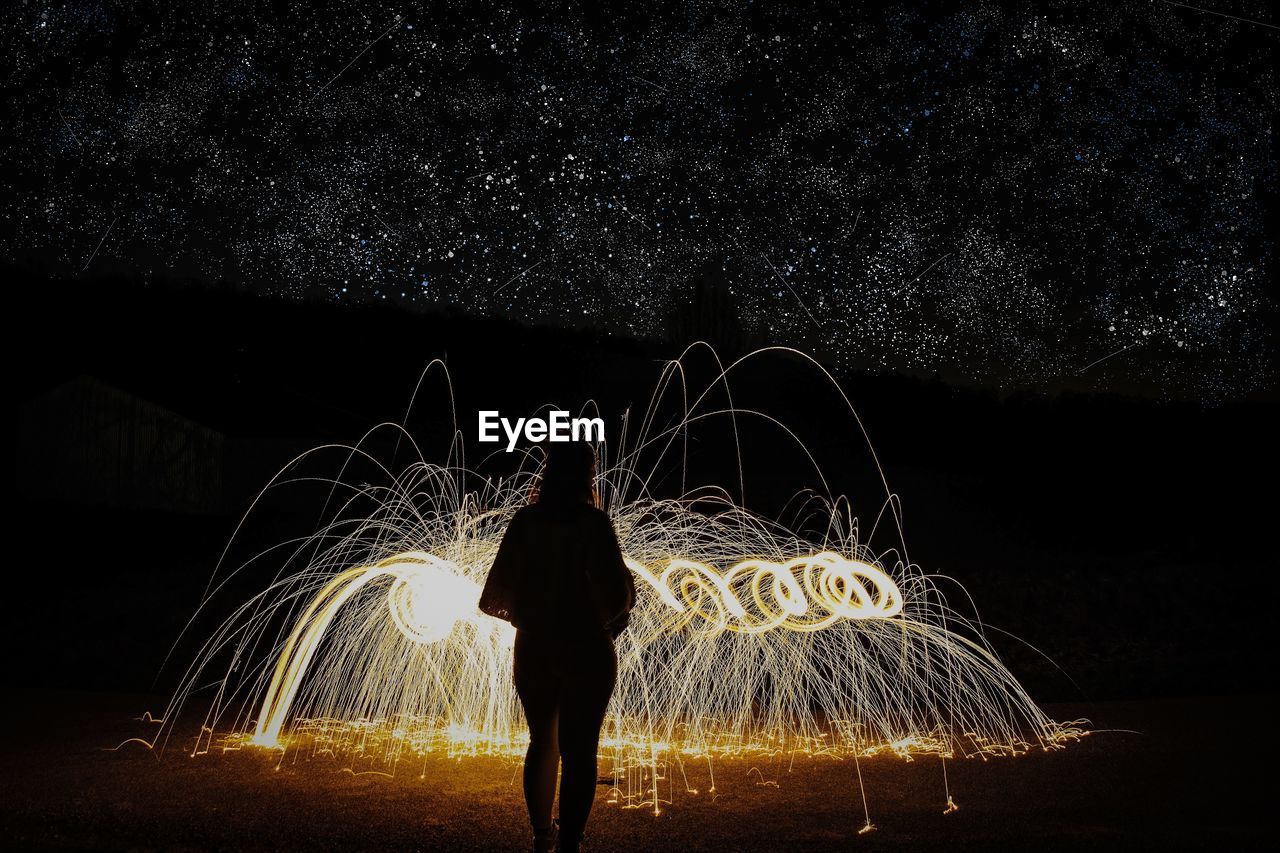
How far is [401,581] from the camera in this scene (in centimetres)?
756

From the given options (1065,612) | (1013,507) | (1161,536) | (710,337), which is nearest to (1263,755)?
(1065,612)

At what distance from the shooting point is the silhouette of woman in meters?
4.63

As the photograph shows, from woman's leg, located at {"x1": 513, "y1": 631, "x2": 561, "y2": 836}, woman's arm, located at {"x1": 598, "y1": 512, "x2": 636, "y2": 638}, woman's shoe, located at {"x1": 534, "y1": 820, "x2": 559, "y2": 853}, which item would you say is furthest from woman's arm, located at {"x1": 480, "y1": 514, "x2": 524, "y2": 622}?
woman's shoe, located at {"x1": 534, "y1": 820, "x2": 559, "y2": 853}

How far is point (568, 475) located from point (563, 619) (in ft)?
2.05

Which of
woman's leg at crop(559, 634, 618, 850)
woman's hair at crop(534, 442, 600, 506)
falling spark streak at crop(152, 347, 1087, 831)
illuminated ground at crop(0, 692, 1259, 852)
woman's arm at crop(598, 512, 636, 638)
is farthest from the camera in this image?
falling spark streak at crop(152, 347, 1087, 831)

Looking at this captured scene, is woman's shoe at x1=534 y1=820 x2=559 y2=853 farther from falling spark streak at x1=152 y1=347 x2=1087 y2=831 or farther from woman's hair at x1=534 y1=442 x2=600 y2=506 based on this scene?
woman's hair at x1=534 y1=442 x2=600 y2=506

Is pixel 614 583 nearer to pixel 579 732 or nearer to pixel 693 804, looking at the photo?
pixel 579 732

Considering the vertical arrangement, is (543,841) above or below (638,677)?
below

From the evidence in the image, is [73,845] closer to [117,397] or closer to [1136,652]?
[1136,652]

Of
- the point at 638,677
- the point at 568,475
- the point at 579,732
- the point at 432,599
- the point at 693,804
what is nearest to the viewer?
the point at 579,732

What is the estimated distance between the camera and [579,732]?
4.60m

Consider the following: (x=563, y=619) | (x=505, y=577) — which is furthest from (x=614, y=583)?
(x=505, y=577)

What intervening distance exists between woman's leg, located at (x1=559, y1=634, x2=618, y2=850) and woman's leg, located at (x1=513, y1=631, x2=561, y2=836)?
0.13m

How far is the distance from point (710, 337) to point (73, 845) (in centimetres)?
3773
